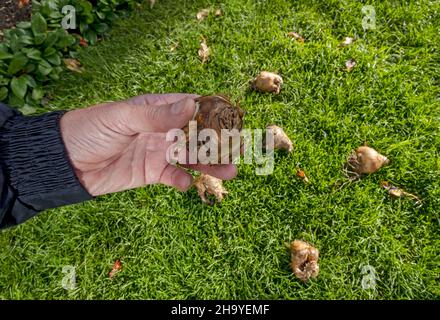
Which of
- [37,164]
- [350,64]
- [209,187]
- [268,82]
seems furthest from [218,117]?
[350,64]

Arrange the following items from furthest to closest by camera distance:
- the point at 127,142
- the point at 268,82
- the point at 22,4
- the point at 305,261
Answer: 1. the point at 22,4
2. the point at 268,82
3. the point at 305,261
4. the point at 127,142

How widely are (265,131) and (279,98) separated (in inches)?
13.1

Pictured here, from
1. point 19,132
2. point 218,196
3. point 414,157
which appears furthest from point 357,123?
point 19,132

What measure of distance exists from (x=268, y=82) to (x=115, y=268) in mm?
1704

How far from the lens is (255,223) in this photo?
9.77 feet

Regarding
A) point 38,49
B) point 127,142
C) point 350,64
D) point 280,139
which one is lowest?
point 280,139

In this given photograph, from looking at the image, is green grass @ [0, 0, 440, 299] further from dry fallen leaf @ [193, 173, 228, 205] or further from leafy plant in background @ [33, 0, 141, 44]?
leafy plant in background @ [33, 0, 141, 44]

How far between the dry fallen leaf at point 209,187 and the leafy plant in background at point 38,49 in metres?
1.40

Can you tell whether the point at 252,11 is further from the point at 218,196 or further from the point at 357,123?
the point at 218,196

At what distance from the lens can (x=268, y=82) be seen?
130 inches

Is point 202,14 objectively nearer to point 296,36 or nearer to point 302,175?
point 296,36

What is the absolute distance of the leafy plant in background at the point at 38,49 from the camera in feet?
10.8

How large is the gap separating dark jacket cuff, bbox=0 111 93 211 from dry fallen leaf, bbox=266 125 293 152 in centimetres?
145

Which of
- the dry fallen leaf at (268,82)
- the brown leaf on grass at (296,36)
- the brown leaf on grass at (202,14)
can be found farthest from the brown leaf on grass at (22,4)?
the brown leaf on grass at (296,36)
